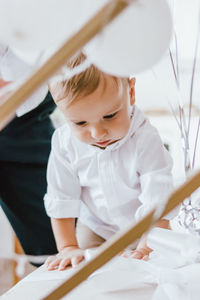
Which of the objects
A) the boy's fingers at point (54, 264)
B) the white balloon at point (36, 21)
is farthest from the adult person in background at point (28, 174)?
the white balloon at point (36, 21)

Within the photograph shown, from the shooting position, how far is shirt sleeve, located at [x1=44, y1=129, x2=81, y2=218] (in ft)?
2.43

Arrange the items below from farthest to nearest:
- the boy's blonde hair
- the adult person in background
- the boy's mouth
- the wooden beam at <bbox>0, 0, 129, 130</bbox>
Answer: the adult person in background < the boy's mouth < the boy's blonde hair < the wooden beam at <bbox>0, 0, 129, 130</bbox>

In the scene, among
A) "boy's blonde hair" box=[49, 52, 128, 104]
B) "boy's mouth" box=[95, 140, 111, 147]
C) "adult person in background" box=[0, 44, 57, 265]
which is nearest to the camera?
"boy's blonde hair" box=[49, 52, 128, 104]

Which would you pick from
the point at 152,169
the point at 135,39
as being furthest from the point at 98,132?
the point at 135,39

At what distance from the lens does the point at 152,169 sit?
68 centimetres

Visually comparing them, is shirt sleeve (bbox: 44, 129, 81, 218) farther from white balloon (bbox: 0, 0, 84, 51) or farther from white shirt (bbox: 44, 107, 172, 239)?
white balloon (bbox: 0, 0, 84, 51)

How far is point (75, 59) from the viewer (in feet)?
1.82

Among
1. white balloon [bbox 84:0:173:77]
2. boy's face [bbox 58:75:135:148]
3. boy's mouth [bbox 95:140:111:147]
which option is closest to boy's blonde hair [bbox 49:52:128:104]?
boy's face [bbox 58:75:135:148]

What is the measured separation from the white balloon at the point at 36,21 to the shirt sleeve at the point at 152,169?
0.41m

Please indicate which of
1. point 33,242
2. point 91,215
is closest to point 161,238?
point 91,215

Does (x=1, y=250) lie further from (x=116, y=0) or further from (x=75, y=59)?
(x=116, y=0)

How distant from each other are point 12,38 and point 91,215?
22.3 inches

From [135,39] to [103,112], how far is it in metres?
0.28

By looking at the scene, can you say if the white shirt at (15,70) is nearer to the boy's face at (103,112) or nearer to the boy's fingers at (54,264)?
the boy's face at (103,112)
